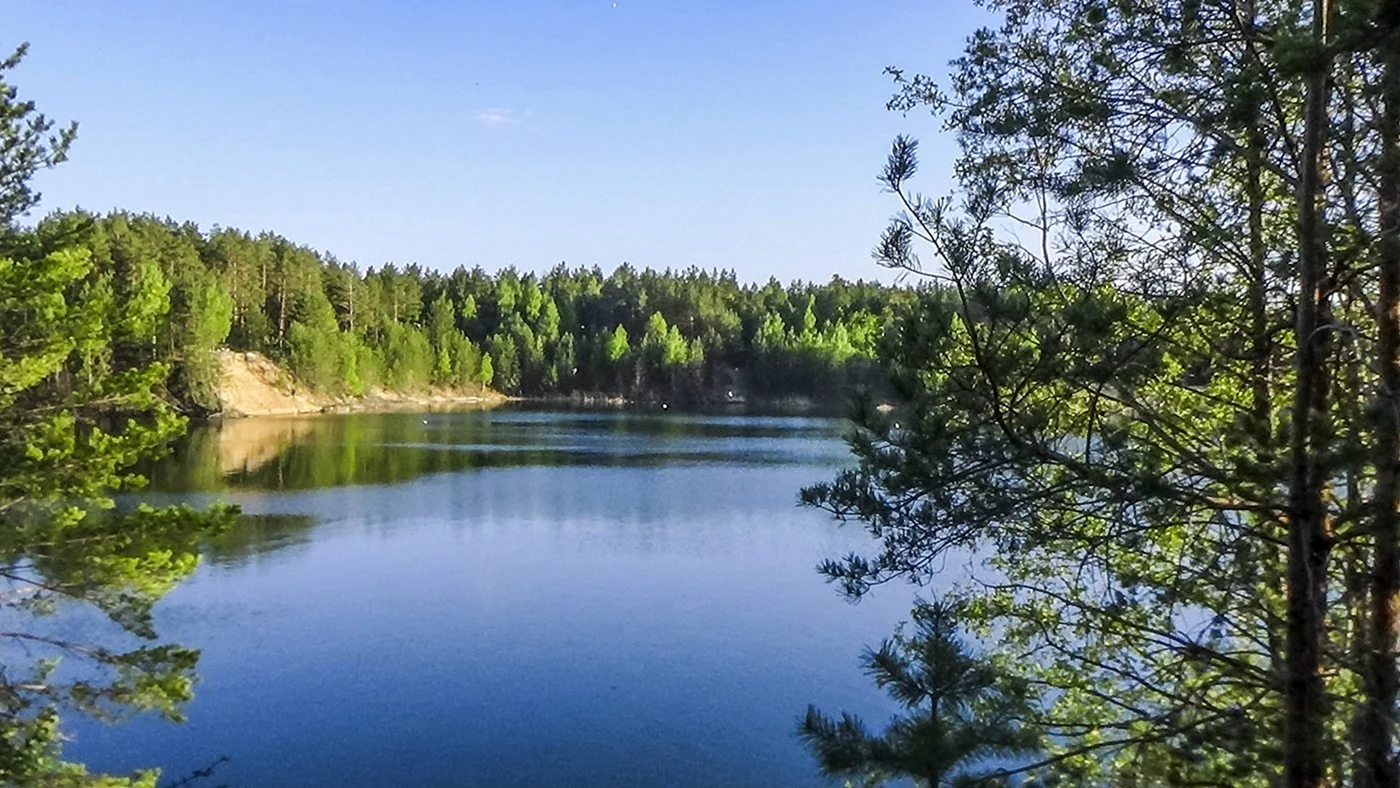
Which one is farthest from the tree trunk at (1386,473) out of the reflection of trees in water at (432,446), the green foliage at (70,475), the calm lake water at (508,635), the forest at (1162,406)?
the reflection of trees in water at (432,446)

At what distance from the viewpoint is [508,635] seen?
50.1 feet

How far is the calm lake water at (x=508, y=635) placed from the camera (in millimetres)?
11172

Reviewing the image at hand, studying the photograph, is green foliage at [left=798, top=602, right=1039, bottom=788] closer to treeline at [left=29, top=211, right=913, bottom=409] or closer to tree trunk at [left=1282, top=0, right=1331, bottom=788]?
tree trunk at [left=1282, top=0, right=1331, bottom=788]

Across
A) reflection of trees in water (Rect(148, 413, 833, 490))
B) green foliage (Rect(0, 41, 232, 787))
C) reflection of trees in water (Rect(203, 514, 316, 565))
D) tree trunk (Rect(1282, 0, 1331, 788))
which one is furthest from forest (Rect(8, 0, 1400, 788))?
reflection of trees in water (Rect(148, 413, 833, 490))

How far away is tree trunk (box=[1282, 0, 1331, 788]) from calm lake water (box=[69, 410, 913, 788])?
13.0 feet

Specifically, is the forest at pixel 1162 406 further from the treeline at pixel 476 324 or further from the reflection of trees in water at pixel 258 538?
the treeline at pixel 476 324

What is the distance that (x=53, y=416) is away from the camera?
7.54m

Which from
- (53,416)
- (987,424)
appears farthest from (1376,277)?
(53,416)

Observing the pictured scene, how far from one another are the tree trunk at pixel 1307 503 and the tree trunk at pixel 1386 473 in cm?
13

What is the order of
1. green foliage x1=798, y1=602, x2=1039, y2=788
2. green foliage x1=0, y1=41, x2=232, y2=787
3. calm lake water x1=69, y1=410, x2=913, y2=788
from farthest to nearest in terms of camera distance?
calm lake water x1=69, y1=410, x2=913, y2=788
green foliage x1=0, y1=41, x2=232, y2=787
green foliage x1=798, y1=602, x2=1039, y2=788

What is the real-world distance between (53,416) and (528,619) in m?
9.43

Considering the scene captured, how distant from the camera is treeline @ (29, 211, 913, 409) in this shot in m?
49.7

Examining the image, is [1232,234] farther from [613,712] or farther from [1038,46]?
[613,712]

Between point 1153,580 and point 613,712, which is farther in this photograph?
point 613,712
